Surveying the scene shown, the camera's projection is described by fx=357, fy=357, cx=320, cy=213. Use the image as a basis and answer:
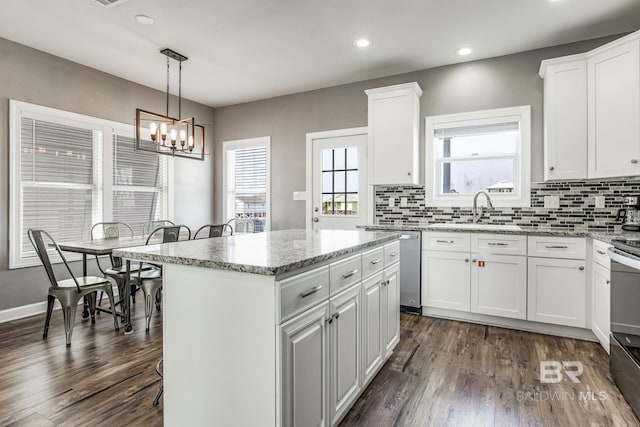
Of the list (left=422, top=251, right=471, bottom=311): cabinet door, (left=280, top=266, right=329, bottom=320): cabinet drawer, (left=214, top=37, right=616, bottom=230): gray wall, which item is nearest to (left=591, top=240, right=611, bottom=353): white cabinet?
(left=422, top=251, right=471, bottom=311): cabinet door

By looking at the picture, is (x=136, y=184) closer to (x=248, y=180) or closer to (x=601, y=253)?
(x=248, y=180)

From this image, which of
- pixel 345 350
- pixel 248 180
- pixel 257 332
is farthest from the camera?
pixel 248 180

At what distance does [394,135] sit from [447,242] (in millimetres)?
1328

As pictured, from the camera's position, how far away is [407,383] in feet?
7.28

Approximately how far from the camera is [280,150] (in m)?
5.21

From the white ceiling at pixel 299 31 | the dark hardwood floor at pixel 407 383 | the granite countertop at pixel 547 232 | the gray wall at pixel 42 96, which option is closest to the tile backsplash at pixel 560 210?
the granite countertop at pixel 547 232

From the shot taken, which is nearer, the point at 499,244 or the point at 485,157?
the point at 499,244

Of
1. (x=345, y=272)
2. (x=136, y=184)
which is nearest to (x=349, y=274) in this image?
(x=345, y=272)

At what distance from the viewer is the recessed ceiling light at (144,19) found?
3.02m

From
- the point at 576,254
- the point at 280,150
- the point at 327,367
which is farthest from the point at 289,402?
the point at 280,150

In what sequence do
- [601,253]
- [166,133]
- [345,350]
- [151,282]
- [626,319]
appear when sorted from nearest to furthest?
[345,350] < [626,319] < [601,253] < [151,282] < [166,133]

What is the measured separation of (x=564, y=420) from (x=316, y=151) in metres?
3.83

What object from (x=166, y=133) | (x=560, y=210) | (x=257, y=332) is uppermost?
(x=166, y=133)

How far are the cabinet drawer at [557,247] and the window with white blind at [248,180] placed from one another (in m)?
3.48
